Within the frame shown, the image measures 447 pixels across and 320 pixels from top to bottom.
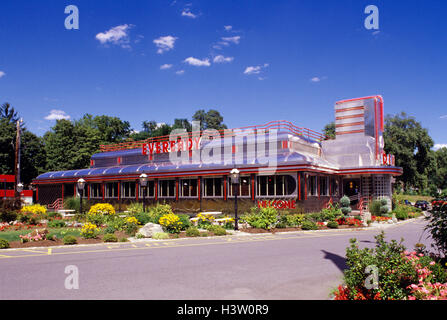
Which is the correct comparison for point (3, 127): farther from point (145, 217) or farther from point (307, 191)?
point (307, 191)

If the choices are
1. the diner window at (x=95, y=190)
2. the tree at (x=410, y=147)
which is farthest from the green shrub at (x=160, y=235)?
the tree at (x=410, y=147)

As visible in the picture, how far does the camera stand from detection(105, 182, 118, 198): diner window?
3697 centimetres

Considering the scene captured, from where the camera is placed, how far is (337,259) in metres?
11.5

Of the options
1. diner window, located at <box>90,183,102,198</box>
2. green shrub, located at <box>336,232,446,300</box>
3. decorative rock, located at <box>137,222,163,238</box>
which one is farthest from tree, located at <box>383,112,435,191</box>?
green shrub, located at <box>336,232,446,300</box>

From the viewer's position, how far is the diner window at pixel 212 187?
98.0ft

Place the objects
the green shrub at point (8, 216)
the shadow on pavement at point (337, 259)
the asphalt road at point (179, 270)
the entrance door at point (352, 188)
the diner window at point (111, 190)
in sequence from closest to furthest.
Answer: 1. the asphalt road at point (179, 270)
2. the shadow on pavement at point (337, 259)
3. the green shrub at point (8, 216)
4. the entrance door at point (352, 188)
5. the diner window at point (111, 190)

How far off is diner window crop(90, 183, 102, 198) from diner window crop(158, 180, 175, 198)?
8.76 metres

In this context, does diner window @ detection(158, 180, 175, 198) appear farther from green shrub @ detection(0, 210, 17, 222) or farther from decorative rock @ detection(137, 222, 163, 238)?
decorative rock @ detection(137, 222, 163, 238)

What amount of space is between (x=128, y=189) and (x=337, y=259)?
2773cm

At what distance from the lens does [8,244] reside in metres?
14.4

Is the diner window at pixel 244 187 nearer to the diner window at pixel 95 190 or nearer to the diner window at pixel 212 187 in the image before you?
the diner window at pixel 212 187

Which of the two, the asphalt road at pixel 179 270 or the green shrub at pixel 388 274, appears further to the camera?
the asphalt road at pixel 179 270

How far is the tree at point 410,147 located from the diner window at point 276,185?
33.9 metres
